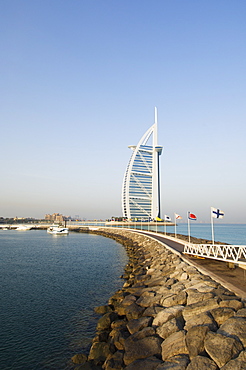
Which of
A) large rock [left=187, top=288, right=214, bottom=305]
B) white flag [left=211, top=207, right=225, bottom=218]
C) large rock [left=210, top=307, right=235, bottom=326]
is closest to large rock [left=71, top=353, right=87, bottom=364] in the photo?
large rock [left=187, top=288, right=214, bottom=305]

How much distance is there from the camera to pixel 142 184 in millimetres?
151000

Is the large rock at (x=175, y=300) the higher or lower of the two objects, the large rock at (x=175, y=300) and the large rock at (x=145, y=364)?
the higher

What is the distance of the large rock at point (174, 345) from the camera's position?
7.33 metres

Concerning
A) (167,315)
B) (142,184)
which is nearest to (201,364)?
(167,315)

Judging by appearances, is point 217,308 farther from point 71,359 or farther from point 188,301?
point 71,359

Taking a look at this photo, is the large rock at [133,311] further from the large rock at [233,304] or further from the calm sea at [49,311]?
the large rock at [233,304]

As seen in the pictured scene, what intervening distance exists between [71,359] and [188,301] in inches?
195

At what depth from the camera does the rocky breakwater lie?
6.57m

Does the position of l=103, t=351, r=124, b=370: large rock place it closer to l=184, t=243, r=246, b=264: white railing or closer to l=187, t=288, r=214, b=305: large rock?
l=187, t=288, r=214, b=305: large rock

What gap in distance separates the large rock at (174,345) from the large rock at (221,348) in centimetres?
78

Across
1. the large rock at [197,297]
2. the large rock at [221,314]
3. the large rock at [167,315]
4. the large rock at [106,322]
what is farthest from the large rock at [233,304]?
the large rock at [106,322]

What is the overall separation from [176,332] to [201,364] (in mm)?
2014

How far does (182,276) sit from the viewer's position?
14461mm

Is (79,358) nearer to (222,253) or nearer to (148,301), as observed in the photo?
(148,301)
